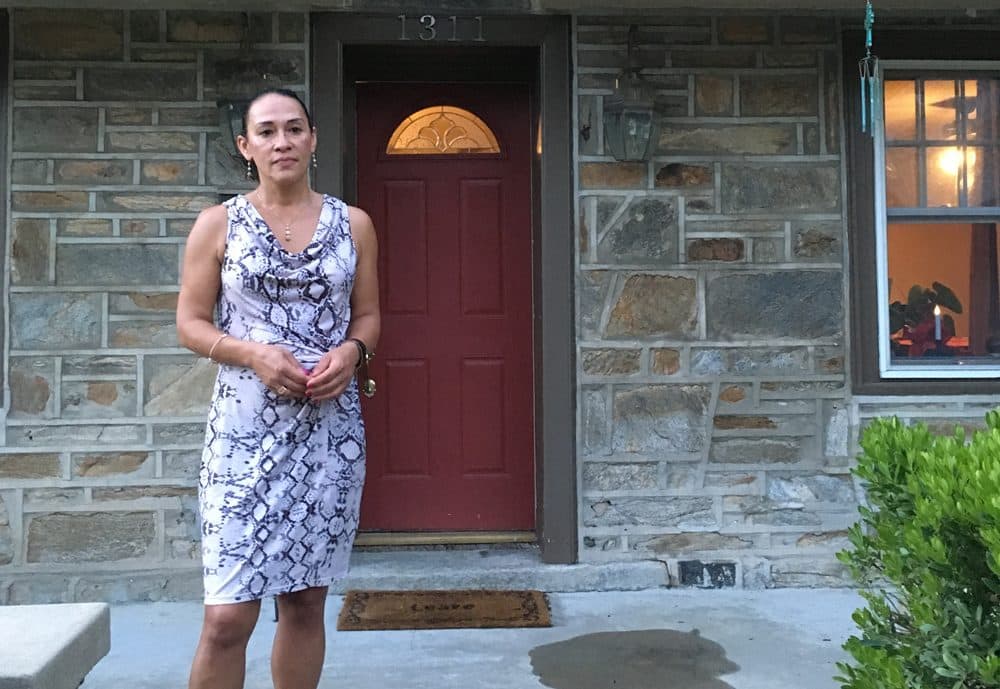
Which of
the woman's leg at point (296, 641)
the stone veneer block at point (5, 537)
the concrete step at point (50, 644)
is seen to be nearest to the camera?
the concrete step at point (50, 644)

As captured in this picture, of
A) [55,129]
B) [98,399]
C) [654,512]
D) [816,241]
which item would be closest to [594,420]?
[654,512]

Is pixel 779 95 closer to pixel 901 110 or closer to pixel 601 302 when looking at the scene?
pixel 901 110

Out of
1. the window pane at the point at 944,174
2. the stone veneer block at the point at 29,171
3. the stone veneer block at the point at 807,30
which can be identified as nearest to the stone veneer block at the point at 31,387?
the stone veneer block at the point at 29,171

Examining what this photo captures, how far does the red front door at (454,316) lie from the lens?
4.35 meters

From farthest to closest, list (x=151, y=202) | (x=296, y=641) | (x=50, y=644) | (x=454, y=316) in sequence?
(x=454, y=316) → (x=151, y=202) → (x=296, y=641) → (x=50, y=644)

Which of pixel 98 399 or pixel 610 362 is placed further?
pixel 610 362

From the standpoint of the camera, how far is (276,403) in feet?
6.31

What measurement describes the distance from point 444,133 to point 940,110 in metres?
2.28

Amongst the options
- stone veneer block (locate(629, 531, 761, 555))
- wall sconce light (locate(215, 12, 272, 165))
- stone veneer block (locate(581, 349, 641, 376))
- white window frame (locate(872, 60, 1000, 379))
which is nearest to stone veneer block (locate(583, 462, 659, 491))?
stone veneer block (locate(629, 531, 761, 555))

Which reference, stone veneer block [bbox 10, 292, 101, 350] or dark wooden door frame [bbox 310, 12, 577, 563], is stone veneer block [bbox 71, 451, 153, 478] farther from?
dark wooden door frame [bbox 310, 12, 577, 563]

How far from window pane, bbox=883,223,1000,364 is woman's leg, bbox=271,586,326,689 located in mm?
3019

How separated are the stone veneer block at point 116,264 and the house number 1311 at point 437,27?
1370mm

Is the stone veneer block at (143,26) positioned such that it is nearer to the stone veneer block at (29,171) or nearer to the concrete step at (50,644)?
the stone veneer block at (29,171)

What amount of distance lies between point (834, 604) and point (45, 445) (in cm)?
328
